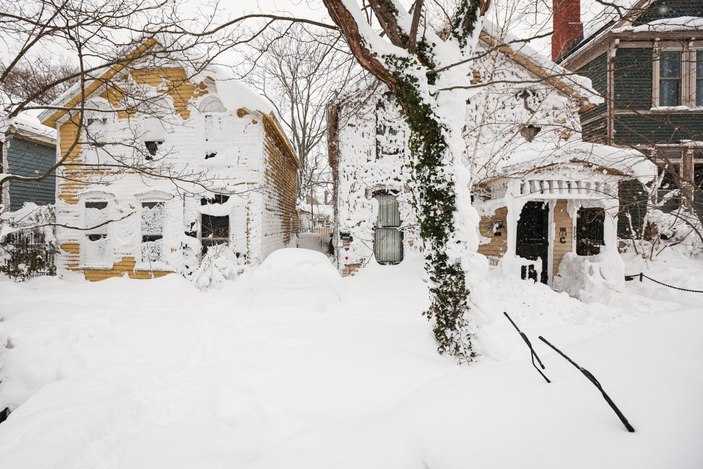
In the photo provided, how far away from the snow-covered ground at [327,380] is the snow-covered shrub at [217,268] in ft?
1.74

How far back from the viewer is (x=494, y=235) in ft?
38.6

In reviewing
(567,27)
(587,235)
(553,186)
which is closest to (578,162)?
(553,186)

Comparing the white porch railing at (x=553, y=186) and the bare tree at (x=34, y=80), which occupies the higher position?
the bare tree at (x=34, y=80)

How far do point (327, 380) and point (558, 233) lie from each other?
1065 centimetres

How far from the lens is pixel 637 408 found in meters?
1.22

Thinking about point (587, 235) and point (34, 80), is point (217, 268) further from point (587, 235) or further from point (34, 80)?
point (587, 235)

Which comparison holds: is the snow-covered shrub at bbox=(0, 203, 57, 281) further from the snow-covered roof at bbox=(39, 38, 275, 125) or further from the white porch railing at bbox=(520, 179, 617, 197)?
the white porch railing at bbox=(520, 179, 617, 197)

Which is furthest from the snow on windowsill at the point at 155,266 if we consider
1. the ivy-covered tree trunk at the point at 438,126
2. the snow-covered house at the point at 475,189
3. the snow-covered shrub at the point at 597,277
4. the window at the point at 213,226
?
the snow-covered shrub at the point at 597,277

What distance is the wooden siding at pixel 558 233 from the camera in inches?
450

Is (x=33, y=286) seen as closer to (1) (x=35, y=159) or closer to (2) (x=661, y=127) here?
(1) (x=35, y=159)

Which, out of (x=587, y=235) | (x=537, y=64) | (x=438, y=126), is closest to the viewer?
(x=438, y=126)

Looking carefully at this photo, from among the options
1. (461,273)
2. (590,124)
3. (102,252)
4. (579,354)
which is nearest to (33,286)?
(102,252)

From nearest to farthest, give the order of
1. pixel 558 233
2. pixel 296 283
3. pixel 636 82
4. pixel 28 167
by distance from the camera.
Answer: pixel 296 283
pixel 558 233
pixel 636 82
pixel 28 167

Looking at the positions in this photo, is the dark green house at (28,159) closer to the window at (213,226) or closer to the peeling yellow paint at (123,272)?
the peeling yellow paint at (123,272)
